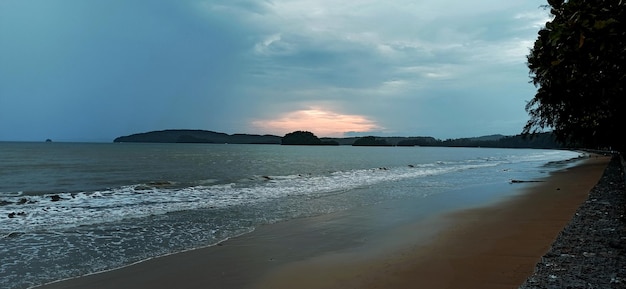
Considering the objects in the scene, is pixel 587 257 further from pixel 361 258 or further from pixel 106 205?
pixel 106 205

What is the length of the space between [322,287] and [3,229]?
31.0 ft

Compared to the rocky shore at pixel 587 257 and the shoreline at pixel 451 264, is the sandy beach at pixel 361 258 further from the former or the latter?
the rocky shore at pixel 587 257

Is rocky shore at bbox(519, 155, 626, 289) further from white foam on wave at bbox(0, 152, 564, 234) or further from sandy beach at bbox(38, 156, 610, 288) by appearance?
white foam on wave at bbox(0, 152, 564, 234)

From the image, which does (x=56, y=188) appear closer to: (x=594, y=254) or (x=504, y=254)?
(x=504, y=254)

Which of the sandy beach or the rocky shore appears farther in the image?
the sandy beach

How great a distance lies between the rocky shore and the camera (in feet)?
17.0

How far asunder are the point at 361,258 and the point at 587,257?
3.66 metres

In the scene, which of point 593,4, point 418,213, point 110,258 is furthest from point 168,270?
point 418,213

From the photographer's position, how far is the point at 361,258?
7582 millimetres

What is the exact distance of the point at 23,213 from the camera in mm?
13273

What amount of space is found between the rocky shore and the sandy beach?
0.34 m

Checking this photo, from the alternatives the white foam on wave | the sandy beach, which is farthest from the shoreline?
the white foam on wave

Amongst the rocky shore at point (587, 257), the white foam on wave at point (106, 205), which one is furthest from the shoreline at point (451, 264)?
the white foam on wave at point (106, 205)

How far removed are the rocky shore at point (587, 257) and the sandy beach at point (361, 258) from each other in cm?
34
